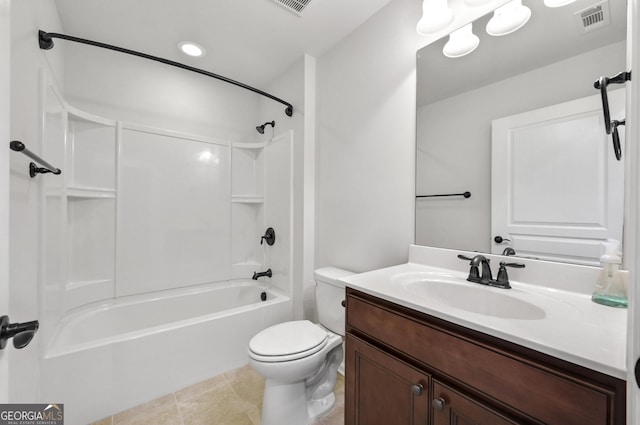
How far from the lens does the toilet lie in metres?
1.22

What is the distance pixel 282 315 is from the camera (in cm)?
205

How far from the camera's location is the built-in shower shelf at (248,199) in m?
2.59

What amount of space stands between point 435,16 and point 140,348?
96.3 inches

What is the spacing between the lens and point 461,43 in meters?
1.24

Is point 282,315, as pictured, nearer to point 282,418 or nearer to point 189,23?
point 282,418

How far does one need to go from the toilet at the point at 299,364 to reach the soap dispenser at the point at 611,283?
39.6 inches

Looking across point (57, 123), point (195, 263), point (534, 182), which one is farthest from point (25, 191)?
point (534, 182)

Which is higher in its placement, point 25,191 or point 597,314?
point 25,191

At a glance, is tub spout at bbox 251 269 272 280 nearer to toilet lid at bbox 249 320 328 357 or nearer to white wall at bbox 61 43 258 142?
toilet lid at bbox 249 320 328 357

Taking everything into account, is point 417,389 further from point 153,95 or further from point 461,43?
point 153,95

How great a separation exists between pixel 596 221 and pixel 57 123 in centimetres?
275

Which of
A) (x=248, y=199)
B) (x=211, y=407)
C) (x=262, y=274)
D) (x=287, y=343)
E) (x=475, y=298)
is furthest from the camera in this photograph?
(x=248, y=199)

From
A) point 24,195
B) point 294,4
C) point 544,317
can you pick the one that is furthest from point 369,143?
point 24,195

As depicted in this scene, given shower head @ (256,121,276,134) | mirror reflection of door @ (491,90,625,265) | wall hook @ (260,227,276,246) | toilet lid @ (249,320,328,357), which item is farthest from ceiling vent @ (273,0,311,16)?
toilet lid @ (249,320,328,357)
